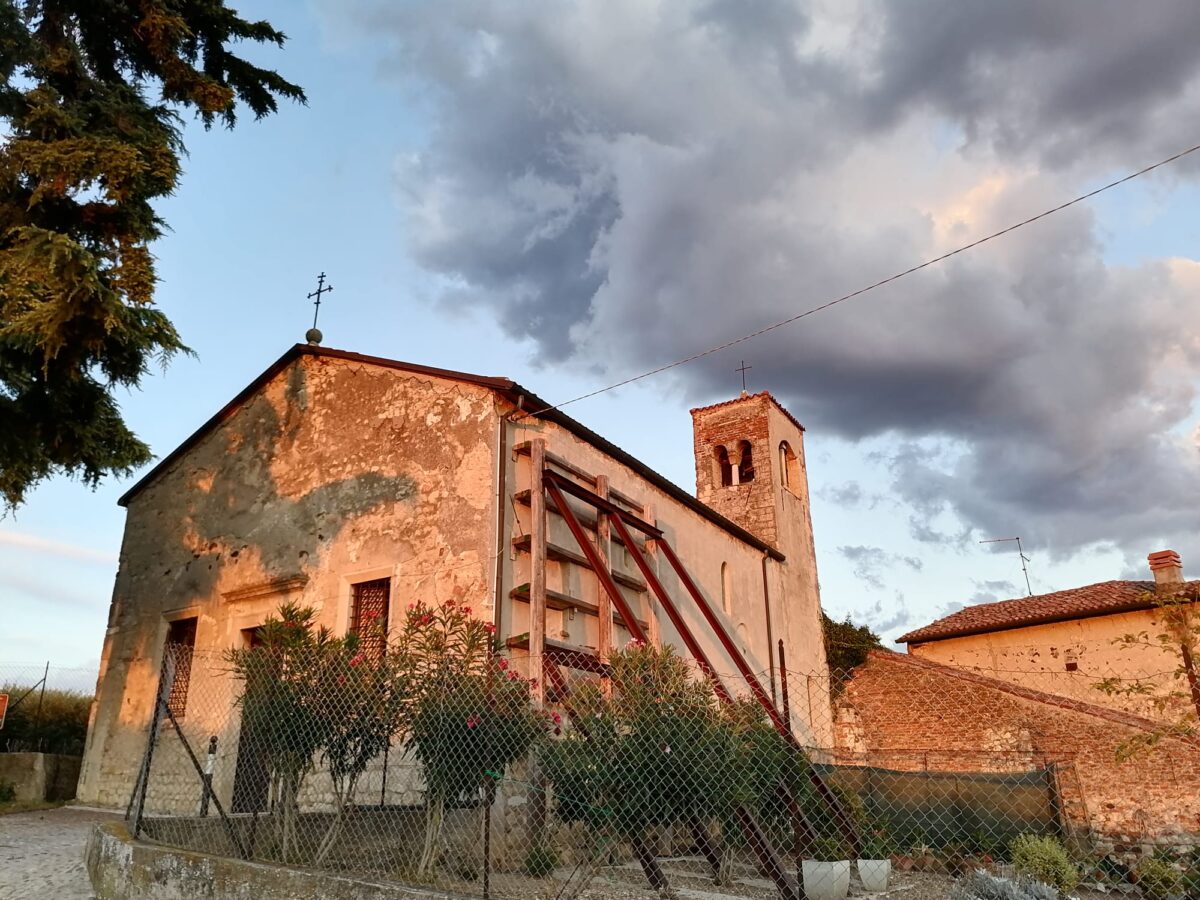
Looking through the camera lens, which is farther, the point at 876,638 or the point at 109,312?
the point at 876,638

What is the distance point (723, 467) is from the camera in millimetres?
20906

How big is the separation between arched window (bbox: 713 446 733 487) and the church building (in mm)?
4674

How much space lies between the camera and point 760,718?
23.5 ft

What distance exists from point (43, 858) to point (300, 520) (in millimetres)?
4967

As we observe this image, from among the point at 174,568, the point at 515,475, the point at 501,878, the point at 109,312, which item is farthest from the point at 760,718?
the point at 174,568

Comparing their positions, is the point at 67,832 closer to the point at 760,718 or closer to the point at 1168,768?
the point at 760,718

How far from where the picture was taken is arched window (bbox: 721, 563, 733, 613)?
15.6m

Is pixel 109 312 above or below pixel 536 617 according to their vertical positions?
above

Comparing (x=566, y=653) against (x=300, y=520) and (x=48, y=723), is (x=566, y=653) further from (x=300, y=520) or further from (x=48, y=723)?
(x=48, y=723)

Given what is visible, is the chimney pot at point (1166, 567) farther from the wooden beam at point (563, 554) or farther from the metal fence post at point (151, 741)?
the metal fence post at point (151, 741)

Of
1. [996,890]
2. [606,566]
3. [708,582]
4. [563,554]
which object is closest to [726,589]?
[708,582]

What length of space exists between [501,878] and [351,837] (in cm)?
130

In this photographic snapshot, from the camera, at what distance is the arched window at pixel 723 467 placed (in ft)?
67.7

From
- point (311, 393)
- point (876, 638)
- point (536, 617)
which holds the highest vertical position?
point (311, 393)
